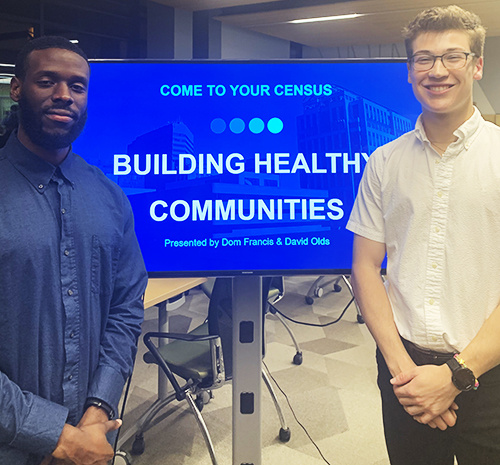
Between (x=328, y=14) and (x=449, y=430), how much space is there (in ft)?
19.8

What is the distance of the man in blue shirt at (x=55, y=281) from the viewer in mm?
1016

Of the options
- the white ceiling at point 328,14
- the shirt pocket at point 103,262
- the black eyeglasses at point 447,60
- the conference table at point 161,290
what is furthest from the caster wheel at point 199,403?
the white ceiling at point 328,14

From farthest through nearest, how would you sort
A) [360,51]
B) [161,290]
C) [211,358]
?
1. [360,51]
2. [211,358]
3. [161,290]

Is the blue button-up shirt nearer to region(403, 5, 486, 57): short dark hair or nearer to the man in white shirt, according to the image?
the man in white shirt

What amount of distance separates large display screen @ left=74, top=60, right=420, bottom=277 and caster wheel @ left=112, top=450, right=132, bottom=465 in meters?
1.25

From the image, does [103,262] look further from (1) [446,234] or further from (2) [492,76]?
(2) [492,76]

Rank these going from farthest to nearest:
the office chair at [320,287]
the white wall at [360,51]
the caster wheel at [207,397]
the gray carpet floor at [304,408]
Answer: the white wall at [360,51]
the office chair at [320,287]
the caster wheel at [207,397]
the gray carpet floor at [304,408]

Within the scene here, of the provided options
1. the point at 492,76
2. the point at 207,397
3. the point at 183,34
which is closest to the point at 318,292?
the point at 207,397

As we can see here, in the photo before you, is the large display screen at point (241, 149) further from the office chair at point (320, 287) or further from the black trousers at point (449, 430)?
the office chair at point (320, 287)

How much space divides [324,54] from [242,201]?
24.2 feet

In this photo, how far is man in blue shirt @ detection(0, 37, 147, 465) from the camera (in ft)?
3.33

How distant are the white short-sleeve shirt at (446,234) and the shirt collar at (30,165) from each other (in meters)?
0.84

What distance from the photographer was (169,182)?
1.44 m

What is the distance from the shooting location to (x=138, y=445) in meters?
2.39
